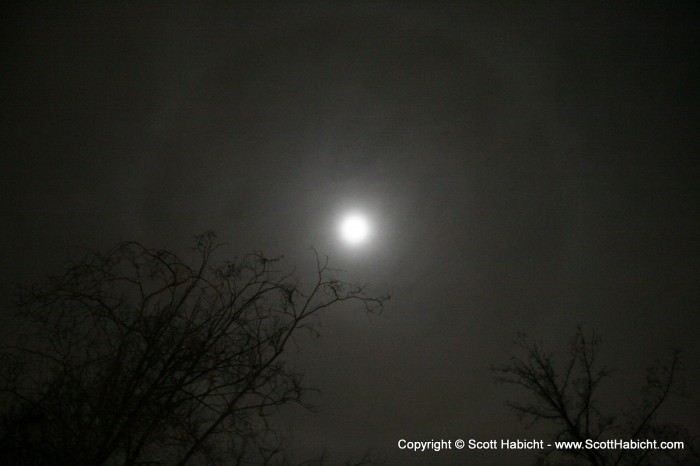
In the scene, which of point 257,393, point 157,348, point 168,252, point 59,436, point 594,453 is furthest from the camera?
point 594,453

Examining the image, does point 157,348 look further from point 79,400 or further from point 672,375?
point 672,375

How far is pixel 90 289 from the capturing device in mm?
1717

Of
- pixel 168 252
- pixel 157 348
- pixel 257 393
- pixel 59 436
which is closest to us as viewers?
pixel 59 436

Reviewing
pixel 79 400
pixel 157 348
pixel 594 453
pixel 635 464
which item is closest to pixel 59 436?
pixel 79 400

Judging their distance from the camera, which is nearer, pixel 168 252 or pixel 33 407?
pixel 33 407

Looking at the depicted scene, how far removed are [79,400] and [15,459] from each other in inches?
19.2

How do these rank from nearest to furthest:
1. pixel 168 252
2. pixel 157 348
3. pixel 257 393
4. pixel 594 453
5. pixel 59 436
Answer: pixel 59 436, pixel 157 348, pixel 257 393, pixel 168 252, pixel 594 453

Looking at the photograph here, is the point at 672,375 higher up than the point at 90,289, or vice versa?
the point at 672,375

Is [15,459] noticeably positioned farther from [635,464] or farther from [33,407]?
[635,464]

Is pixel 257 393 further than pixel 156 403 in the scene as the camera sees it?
Yes

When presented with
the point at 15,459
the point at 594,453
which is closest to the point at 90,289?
the point at 15,459

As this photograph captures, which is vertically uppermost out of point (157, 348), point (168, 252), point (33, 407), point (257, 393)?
point (168, 252)

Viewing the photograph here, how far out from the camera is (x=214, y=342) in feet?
5.29

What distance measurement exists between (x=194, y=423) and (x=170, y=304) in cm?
64
